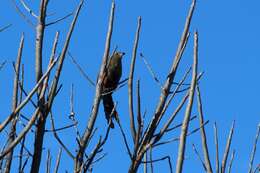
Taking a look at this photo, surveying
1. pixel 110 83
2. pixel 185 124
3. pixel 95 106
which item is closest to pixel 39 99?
pixel 95 106

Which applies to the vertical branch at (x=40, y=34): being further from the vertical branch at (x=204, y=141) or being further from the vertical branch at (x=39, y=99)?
the vertical branch at (x=204, y=141)

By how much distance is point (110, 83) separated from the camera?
4.18 metres

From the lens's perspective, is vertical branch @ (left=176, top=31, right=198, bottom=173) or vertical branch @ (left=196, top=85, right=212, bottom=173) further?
vertical branch @ (left=196, top=85, right=212, bottom=173)

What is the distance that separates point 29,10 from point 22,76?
1.16 ft

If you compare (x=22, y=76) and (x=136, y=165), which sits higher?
(x=22, y=76)

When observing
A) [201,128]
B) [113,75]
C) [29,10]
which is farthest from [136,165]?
[113,75]

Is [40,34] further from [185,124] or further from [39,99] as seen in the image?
[185,124]

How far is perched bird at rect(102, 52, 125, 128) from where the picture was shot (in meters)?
3.25

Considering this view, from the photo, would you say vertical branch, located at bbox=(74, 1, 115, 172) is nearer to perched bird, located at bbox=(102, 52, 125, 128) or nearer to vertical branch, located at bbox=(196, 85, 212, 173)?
perched bird, located at bbox=(102, 52, 125, 128)

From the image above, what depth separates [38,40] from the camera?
2770mm

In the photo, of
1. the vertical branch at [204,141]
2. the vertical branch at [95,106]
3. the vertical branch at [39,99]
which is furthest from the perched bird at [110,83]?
the vertical branch at [204,141]

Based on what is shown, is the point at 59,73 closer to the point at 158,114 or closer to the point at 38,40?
the point at 38,40

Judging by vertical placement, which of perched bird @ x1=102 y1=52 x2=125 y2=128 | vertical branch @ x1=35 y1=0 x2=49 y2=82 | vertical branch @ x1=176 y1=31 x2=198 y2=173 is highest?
perched bird @ x1=102 y1=52 x2=125 y2=128

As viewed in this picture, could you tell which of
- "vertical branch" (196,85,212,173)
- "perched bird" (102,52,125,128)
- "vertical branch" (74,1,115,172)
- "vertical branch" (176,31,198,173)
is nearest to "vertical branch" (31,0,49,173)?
"vertical branch" (74,1,115,172)
